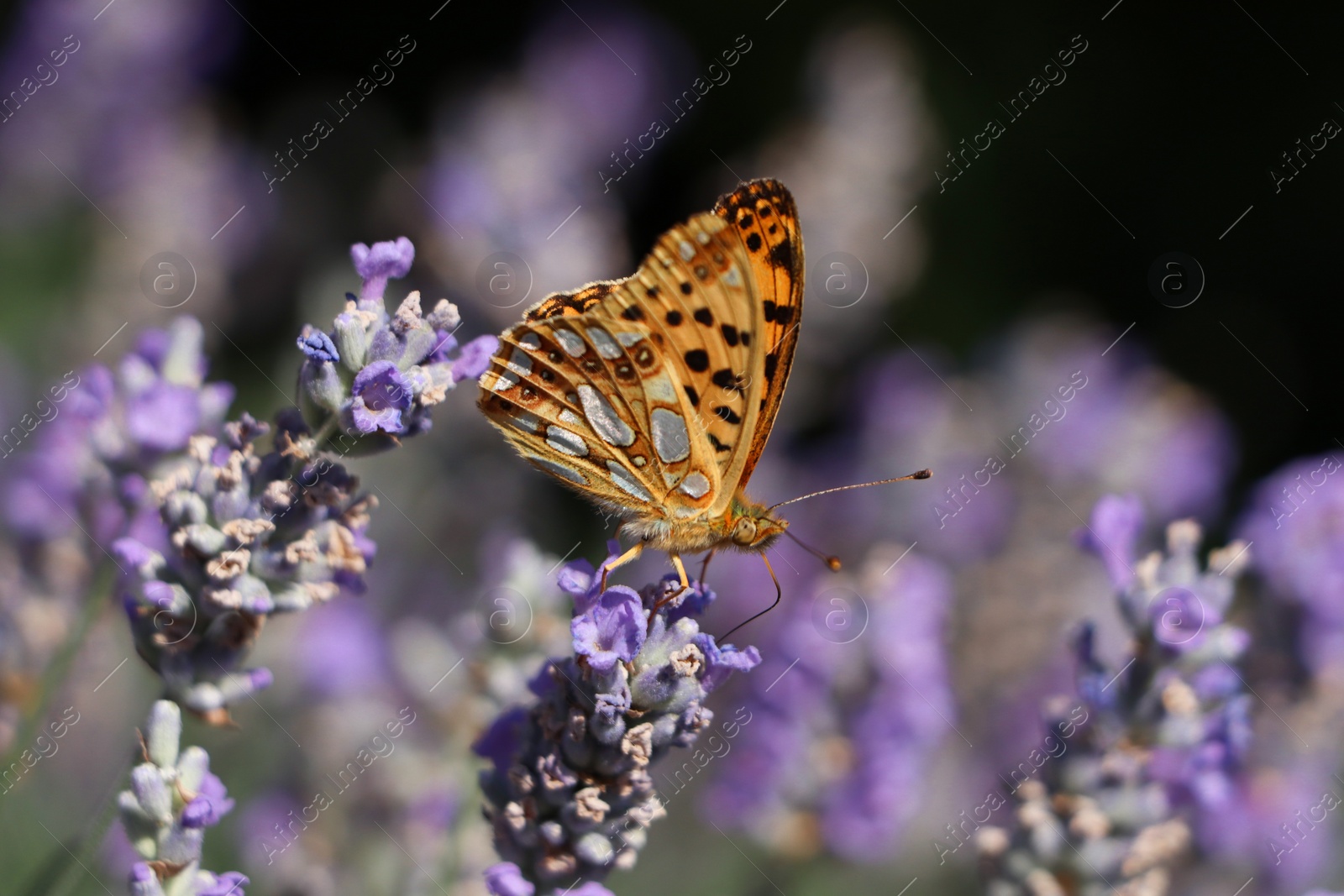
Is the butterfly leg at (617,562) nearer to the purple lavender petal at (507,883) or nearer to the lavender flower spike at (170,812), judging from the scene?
the purple lavender petal at (507,883)

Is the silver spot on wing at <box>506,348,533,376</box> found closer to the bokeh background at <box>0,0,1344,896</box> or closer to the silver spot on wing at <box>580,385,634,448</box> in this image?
the silver spot on wing at <box>580,385,634,448</box>

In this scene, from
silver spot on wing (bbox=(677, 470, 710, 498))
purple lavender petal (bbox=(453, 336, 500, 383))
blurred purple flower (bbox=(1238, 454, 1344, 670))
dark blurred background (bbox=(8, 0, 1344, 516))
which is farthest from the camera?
dark blurred background (bbox=(8, 0, 1344, 516))

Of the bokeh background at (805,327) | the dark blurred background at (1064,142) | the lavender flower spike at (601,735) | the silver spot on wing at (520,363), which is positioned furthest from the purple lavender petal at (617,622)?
the dark blurred background at (1064,142)

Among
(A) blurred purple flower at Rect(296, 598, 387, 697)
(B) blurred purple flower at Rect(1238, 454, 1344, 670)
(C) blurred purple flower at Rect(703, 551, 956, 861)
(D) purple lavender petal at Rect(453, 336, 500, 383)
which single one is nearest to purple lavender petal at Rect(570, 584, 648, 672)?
(D) purple lavender petal at Rect(453, 336, 500, 383)

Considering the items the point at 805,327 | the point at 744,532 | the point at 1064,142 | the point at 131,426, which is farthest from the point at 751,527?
the point at 1064,142

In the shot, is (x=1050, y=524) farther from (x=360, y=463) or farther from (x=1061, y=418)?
(x=360, y=463)

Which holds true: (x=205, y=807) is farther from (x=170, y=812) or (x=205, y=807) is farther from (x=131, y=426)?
(x=131, y=426)

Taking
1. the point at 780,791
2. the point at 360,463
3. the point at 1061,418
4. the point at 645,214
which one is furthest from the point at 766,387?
the point at 645,214
